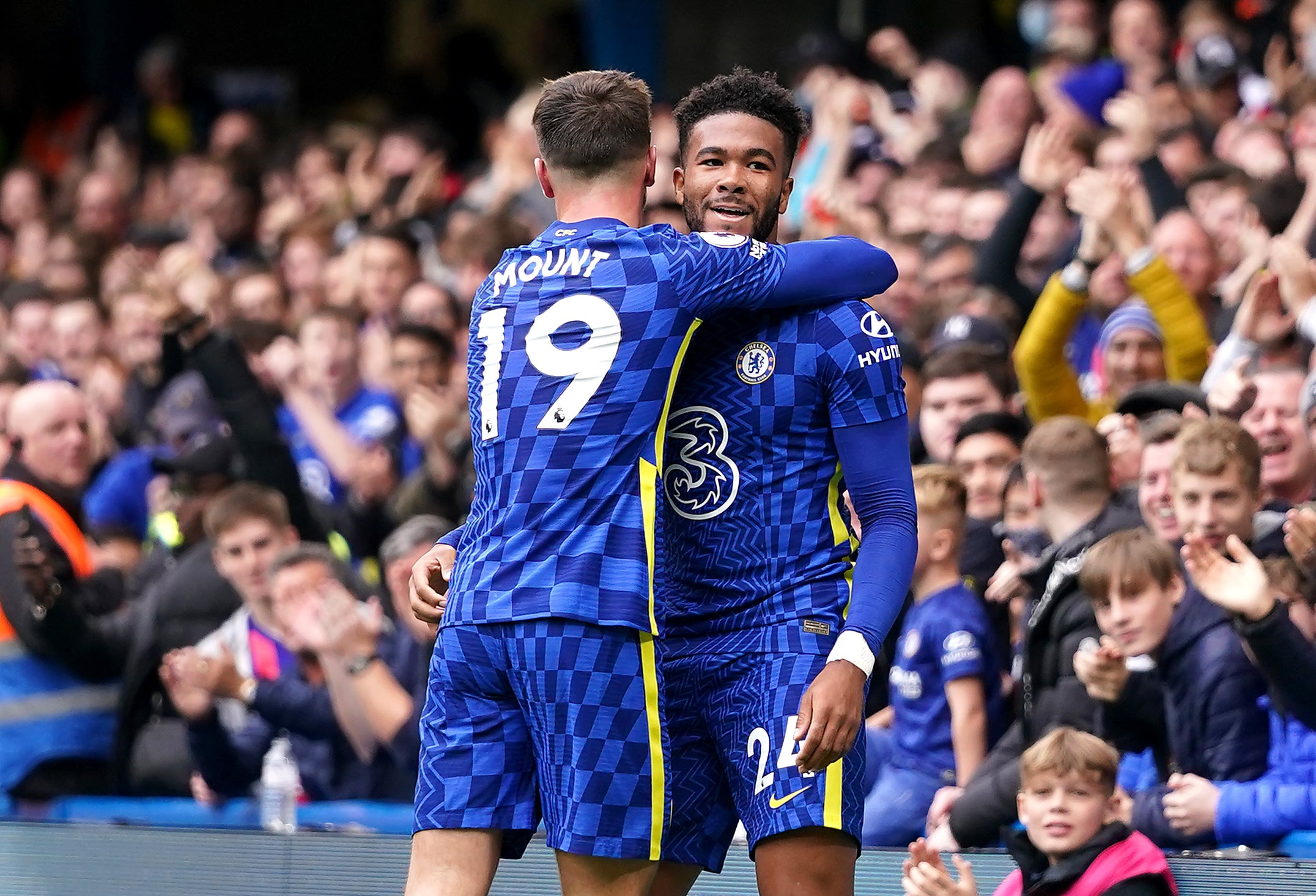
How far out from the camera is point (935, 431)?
24.6 ft

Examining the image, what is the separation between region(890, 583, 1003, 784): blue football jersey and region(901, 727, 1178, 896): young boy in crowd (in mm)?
1007

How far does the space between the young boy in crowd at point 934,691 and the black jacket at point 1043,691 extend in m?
0.20

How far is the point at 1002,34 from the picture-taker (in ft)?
47.1

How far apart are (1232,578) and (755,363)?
1.90 meters

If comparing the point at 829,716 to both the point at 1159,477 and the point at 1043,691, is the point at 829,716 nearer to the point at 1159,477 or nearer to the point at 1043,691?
the point at 1043,691

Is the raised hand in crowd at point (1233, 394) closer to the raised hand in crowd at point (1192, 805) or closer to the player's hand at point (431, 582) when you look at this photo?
the raised hand in crowd at point (1192, 805)

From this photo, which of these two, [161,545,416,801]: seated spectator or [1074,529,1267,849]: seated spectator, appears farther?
[161,545,416,801]: seated spectator

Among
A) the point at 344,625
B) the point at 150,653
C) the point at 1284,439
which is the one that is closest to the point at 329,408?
the point at 150,653

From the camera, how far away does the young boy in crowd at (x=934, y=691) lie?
6344mm

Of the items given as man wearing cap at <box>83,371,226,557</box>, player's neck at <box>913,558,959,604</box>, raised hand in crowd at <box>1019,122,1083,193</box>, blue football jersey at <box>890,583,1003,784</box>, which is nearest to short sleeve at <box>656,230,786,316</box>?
blue football jersey at <box>890,583,1003,784</box>

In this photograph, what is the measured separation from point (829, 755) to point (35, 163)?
15.2m

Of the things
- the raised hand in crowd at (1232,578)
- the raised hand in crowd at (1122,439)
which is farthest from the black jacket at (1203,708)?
the raised hand in crowd at (1122,439)

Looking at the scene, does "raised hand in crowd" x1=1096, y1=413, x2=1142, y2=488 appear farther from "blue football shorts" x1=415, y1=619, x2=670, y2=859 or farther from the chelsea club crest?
"blue football shorts" x1=415, y1=619, x2=670, y2=859

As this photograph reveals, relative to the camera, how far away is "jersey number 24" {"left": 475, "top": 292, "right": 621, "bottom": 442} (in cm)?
379
